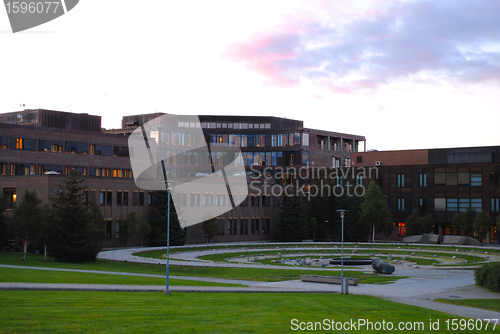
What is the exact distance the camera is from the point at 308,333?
15898mm

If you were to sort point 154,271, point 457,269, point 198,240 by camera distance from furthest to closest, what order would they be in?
1. point 198,240
2. point 457,269
3. point 154,271

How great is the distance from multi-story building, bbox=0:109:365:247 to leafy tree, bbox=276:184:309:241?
381 centimetres

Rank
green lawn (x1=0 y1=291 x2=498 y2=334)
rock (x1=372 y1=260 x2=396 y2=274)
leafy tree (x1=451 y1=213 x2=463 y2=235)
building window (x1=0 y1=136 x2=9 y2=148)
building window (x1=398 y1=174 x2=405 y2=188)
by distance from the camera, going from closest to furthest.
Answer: green lawn (x1=0 y1=291 x2=498 y2=334)
rock (x1=372 y1=260 x2=396 y2=274)
building window (x1=0 y1=136 x2=9 y2=148)
leafy tree (x1=451 y1=213 x2=463 y2=235)
building window (x1=398 y1=174 x2=405 y2=188)

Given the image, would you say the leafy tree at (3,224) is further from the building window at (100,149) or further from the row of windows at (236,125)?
the row of windows at (236,125)

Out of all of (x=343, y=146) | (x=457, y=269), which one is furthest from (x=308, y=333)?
(x=343, y=146)

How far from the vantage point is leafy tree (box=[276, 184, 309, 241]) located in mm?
80062

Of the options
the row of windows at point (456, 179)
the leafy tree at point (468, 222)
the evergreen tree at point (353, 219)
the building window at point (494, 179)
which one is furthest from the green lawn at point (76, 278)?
the building window at point (494, 179)

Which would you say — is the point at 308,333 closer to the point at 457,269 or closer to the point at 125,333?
the point at 125,333

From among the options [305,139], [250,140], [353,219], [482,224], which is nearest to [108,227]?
[353,219]

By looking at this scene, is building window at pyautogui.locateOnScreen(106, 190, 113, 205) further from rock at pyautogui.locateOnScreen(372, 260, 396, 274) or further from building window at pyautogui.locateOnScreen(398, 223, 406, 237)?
building window at pyautogui.locateOnScreen(398, 223, 406, 237)

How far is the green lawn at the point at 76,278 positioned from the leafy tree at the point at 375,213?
166 feet

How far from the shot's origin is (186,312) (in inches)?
717

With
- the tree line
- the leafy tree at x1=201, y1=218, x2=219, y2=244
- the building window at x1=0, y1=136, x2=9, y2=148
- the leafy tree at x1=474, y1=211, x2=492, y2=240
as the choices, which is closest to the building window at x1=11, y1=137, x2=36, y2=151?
the building window at x1=0, y1=136, x2=9, y2=148

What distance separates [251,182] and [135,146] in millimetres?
18656
